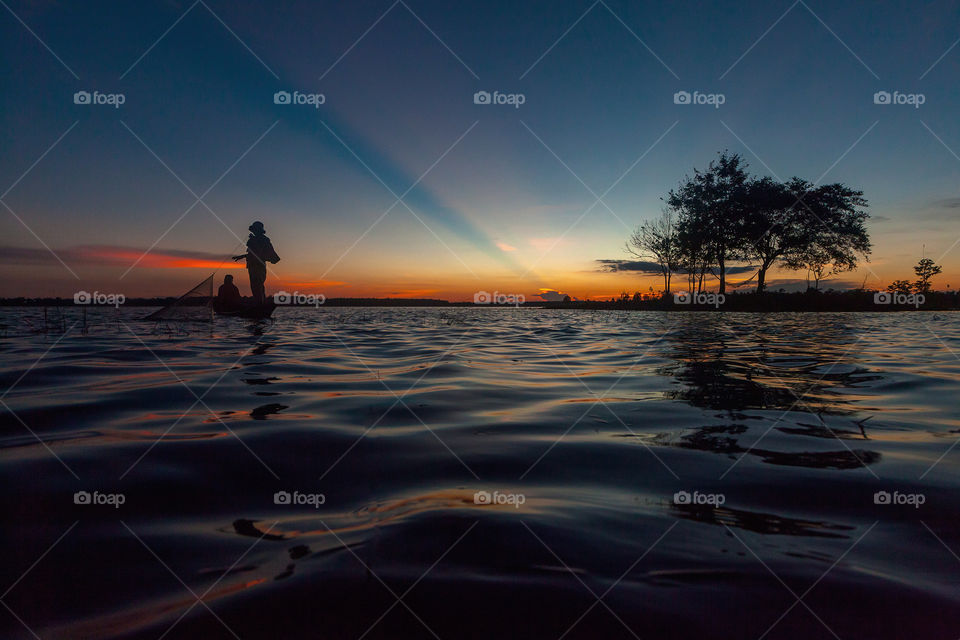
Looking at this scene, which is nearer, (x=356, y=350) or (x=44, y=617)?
(x=44, y=617)

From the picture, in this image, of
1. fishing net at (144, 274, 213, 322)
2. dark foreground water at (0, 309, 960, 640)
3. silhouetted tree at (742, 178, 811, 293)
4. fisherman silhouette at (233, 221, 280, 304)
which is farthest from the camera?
silhouetted tree at (742, 178, 811, 293)

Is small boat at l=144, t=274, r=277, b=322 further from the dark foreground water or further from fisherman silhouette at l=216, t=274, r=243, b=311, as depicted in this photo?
the dark foreground water

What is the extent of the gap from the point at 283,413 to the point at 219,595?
141 inches

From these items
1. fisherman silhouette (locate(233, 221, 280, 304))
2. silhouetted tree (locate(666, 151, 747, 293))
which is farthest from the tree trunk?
fisherman silhouette (locate(233, 221, 280, 304))

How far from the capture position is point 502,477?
3.61m

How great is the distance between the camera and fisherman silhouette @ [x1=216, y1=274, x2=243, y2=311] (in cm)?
2342

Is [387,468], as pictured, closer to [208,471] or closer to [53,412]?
[208,471]

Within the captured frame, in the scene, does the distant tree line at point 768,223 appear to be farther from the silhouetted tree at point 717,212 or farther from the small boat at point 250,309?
the small boat at point 250,309

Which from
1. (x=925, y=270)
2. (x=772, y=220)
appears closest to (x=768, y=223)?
(x=772, y=220)

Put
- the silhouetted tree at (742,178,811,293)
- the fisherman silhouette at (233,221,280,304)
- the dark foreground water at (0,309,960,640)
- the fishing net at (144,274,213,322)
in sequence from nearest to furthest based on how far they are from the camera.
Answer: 1. the dark foreground water at (0,309,960,640)
2. the fishing net at (144,274,213,322)
3. the fisherman silhouette at (233,221,280,304)
4. the silhouetted tree at (742,178,811,293)

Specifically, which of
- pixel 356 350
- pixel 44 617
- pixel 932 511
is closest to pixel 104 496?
pixel 44 617

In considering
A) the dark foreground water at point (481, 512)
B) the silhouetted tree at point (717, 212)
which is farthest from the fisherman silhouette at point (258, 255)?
the silhouetted tree at point (717, 212)

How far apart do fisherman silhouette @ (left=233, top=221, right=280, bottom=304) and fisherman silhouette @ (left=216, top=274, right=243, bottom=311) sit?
102 cm

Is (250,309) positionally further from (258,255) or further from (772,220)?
(772,220)
